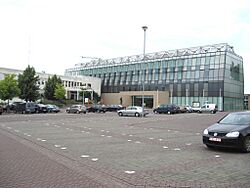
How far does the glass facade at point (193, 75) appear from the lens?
7919 centimetres

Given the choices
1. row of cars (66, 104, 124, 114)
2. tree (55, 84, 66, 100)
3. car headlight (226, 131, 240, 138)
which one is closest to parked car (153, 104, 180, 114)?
row of cars (66, 104, 124, 114)

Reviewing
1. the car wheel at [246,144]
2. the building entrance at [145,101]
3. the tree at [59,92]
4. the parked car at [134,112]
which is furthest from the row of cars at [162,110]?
the car wheel at [246,144]

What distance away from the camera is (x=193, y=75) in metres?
83.5

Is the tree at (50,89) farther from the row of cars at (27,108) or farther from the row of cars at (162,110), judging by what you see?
the row of cars at (162,110)

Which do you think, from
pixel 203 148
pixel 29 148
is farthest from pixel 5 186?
pixel 203 148

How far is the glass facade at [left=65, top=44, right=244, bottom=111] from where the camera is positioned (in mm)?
79188

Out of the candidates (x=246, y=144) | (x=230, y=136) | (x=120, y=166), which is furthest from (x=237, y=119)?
(x=120, y=166)

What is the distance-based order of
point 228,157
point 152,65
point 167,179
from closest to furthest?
point 167,179 → point 228,157 → point 152,65

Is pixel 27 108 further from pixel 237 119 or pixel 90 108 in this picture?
pixel 237 119

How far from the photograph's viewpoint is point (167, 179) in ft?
24.0

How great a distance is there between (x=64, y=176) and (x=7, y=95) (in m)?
52.7

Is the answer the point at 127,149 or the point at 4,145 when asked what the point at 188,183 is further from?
the point at 4,145

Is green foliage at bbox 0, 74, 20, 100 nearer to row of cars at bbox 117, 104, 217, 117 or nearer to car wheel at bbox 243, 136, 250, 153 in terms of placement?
row of cars at bbox 117, 104, 217, 117

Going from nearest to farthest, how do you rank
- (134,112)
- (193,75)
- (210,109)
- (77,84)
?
1. (134,112)
2. (210,109)
3. (193,75)
4. (77,84)
